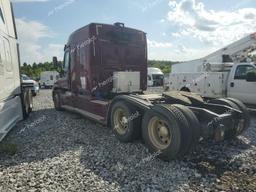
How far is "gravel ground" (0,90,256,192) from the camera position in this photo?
3887mm

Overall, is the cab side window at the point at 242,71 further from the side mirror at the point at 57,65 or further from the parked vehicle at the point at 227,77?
the side mirror at the point at 57,65

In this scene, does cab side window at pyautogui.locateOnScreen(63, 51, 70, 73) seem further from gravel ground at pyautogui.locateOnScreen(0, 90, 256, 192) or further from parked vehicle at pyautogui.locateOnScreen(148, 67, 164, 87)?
parked vehicle at pyautogui.locateOnScreen(148, 67, 164, 87)

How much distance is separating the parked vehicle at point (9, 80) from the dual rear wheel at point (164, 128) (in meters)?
3.07

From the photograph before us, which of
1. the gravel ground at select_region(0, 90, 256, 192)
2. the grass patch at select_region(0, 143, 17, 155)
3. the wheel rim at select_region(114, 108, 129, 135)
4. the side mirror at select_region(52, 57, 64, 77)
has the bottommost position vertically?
the gravel ground at select_region(0, 90, 256, 192)

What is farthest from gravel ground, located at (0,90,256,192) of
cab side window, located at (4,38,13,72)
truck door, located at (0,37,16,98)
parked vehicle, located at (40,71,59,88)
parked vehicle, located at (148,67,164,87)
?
parked vehicle, located at (40,71,59,88)

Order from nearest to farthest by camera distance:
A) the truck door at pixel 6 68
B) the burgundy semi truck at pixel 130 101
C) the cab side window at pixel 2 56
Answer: the burgundy semi truck at pixel 130 101 → the cab side window at pixel 2 56 → the truck door at pixel 6 68

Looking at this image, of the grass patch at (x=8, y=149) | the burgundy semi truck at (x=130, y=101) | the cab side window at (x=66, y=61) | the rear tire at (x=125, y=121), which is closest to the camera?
the burgundy semi truck at (x=130, y=101)

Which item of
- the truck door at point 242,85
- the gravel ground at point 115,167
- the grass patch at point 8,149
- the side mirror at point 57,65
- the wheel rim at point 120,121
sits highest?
the side mirror at point 57,65

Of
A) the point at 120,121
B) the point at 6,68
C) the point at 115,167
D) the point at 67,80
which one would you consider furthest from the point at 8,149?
the point at 67,80

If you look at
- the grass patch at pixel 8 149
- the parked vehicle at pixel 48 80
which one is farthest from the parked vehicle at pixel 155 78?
the grass patch at pixel 8 149

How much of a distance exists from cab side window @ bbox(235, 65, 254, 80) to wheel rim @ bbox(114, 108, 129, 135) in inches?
254

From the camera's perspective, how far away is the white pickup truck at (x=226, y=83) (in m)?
10.1

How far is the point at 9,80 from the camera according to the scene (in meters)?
7.47

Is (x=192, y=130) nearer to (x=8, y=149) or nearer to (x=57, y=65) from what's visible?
(x=8, y=149)
